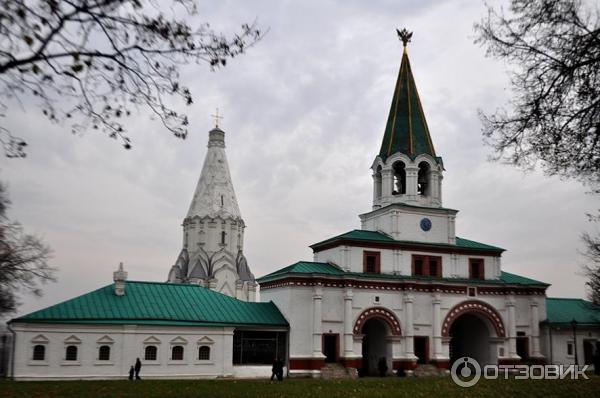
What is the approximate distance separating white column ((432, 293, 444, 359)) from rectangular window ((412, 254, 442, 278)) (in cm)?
165

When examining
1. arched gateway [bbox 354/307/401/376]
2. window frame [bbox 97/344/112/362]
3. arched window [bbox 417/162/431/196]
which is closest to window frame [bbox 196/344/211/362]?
window frame [bbox 97/344/112/362]

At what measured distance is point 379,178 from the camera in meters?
41.1

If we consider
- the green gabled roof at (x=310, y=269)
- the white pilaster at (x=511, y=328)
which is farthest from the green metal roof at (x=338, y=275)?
the white pilaster at (x=511, y=328)

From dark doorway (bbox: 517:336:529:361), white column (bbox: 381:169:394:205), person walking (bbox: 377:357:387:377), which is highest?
white column (bbox: 381:169:394:205)

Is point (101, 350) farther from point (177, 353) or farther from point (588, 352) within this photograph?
point (588, 352)

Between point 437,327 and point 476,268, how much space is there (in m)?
5.24

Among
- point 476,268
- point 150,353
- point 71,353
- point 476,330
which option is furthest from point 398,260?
point 71,353

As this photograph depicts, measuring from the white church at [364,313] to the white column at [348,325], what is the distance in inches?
2.3

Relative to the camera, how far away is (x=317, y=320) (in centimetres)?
3472

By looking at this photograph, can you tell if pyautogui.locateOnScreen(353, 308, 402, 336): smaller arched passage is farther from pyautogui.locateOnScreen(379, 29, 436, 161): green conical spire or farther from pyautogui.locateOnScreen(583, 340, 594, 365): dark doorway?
pyautogui.locateOnScreen(583, 340, 594, 365): dark doorway

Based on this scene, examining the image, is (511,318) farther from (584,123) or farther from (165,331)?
(584,123)

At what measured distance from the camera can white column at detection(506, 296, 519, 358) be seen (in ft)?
127

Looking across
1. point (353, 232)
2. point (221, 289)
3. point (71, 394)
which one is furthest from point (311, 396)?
point (221, 289)

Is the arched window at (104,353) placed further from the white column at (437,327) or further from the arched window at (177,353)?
the white column at (437,327)
